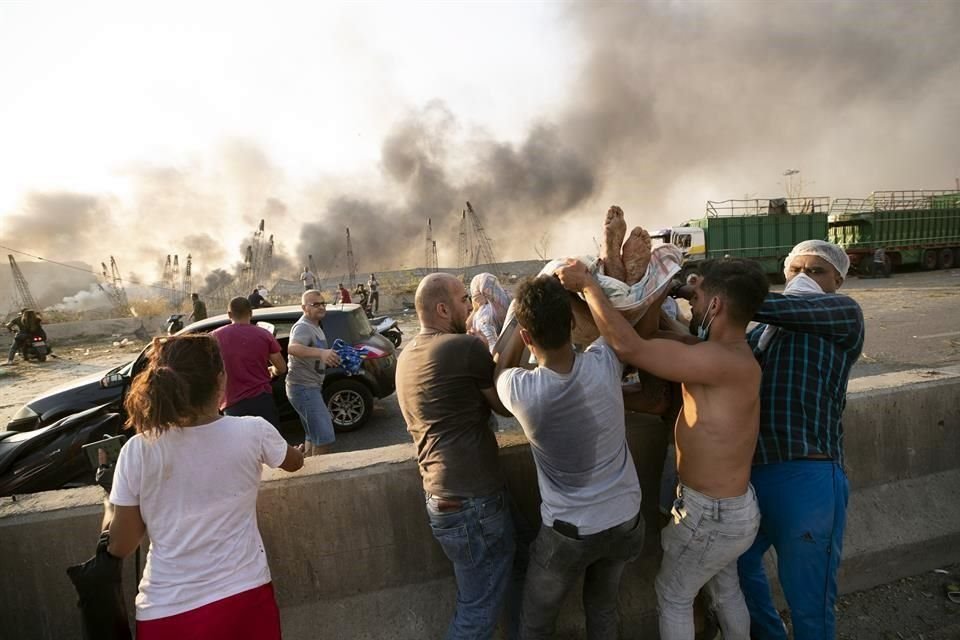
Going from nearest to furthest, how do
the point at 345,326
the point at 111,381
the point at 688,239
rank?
1. the point at 111,381
2. the point at 345,326
3. the point at 688,239

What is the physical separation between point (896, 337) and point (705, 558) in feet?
31.7

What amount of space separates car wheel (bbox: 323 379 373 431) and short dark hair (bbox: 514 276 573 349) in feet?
15.6

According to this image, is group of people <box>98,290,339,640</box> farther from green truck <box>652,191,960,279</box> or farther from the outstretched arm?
green truck <box>652,191,960,279</box>

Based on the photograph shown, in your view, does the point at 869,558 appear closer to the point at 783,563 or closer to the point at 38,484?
the point at 783,563

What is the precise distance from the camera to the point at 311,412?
4.38 m

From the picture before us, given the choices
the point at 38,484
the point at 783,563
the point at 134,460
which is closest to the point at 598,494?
the point at 783,563

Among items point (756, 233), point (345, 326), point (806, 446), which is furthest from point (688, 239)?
point (806, 446)

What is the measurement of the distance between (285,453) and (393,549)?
2.44ft

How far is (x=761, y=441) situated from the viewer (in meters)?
2.00

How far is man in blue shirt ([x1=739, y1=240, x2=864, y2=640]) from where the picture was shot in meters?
1.90

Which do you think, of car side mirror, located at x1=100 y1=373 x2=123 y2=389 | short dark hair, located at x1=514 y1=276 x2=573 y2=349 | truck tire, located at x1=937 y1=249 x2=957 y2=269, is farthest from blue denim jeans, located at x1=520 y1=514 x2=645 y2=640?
truck tire, located at x1=937 y1=249 x2=957 y2=269

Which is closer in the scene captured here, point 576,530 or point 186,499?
point 186,499

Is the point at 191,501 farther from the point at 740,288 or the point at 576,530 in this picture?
the point at 740,288

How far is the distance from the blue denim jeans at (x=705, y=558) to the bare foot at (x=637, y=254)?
0.81 metres
